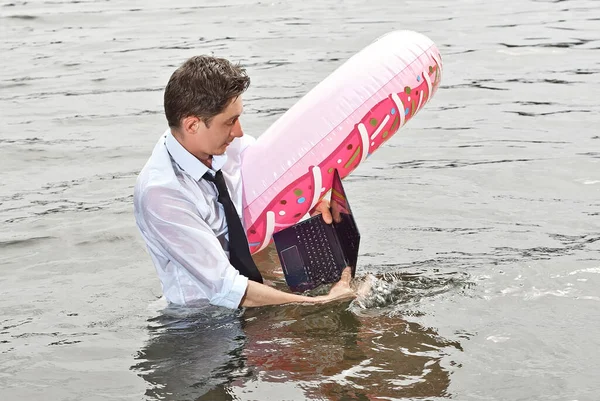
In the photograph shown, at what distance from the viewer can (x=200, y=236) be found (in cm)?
468

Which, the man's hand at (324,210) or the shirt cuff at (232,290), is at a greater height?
the man's hand at (324,210)

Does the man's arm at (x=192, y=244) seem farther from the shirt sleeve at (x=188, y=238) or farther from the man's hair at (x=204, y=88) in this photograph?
the man's hair at (x=204, y=88)

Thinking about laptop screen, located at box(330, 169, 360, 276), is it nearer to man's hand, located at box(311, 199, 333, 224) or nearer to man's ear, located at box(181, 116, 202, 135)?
man's hand, located at box(311, 199, 333, 224)

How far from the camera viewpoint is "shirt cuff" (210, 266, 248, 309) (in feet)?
15.6

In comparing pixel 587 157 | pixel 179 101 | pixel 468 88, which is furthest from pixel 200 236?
pixel 468 88

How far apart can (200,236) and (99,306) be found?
1213 millimetres

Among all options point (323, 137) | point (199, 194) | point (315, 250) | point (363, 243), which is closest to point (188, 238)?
point (199, 194)

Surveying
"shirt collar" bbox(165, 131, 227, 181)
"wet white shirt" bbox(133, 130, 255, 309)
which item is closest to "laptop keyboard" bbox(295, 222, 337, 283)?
"wet white shirt" bbox(133, 130, 255, 309)

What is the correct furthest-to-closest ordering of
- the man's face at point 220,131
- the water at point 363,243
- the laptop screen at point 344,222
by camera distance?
the laptop screen at point 344,222, the man's face at point 220,131, the water at point 363,243

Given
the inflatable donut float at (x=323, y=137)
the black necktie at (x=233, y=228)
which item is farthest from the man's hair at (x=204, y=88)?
the inflatable donut float at (x=323, y=137)

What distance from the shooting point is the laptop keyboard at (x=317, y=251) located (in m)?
5.24

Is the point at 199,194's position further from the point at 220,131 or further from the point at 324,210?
the point at 324,210

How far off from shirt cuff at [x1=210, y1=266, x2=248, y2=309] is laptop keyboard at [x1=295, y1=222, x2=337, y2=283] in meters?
0.54

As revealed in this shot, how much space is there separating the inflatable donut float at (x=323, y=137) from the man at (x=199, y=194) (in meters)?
0.27
